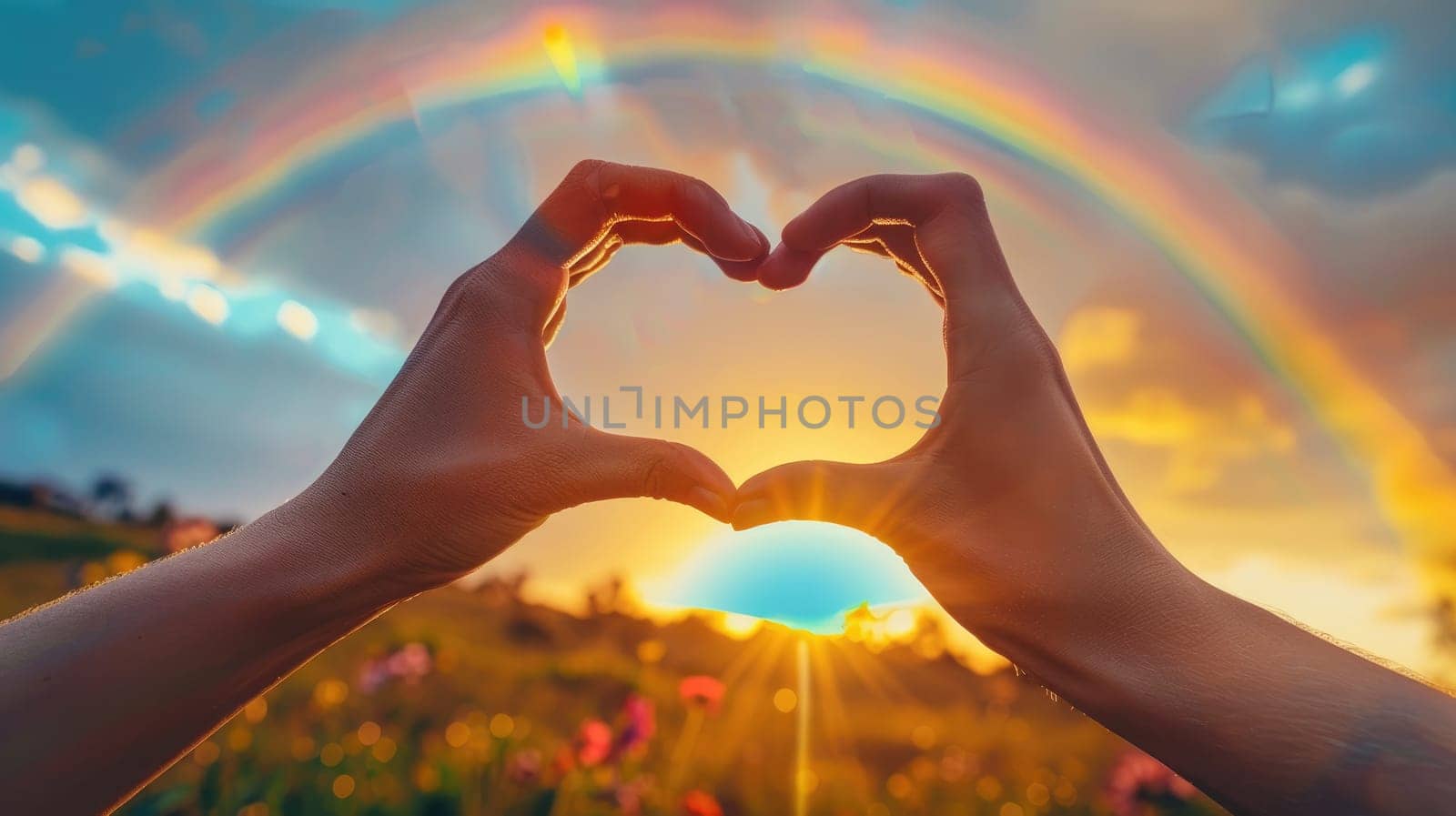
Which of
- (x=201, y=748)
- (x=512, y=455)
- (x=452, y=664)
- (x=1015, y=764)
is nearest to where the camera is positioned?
(x=512, y=455)

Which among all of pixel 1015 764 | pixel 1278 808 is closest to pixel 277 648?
pixel 1278 808

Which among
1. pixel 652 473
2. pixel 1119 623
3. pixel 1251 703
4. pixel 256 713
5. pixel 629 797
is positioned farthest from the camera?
pixel 256 713

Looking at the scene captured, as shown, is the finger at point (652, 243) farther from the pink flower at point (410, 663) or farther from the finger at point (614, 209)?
the pink flower at point (410, 663)

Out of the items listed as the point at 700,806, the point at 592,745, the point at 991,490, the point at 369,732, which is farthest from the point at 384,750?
the point at 991,490

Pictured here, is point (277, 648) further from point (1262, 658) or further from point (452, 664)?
point (452, 664)

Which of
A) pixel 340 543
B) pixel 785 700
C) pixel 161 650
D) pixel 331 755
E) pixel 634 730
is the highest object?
pixel 340 543

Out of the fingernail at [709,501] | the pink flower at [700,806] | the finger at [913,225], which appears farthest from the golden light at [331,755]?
the finger at [913,225]

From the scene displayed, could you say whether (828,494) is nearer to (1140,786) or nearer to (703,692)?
(703,692)
